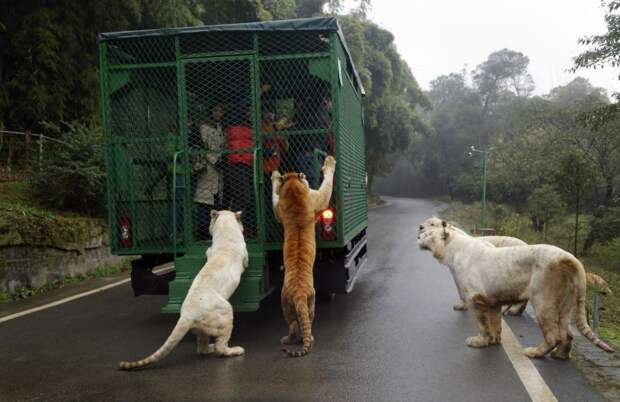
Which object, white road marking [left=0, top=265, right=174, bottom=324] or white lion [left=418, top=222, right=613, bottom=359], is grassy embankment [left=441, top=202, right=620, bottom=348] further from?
white road marking [left=0, top=265, right=174, bottom=324]

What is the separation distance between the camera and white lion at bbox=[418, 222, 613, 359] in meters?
4.73

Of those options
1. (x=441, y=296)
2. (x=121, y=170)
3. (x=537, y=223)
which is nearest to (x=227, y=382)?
(x=121, y=170)

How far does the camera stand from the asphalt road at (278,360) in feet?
14.3

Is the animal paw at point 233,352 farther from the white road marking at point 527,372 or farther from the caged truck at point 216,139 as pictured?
the white road marking at point 527,372

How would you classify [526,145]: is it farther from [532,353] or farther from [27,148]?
[532,353]

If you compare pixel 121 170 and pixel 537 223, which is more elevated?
pixel 121 170

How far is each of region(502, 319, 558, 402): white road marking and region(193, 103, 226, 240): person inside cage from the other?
363 cm

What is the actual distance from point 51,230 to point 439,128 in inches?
2490

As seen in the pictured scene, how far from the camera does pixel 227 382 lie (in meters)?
4.57

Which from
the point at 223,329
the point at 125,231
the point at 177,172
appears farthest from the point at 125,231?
the point at 223,329

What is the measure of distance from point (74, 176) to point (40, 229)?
2.28 meters

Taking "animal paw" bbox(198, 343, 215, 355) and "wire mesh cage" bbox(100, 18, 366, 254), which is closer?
"animal paw" bbox(198, 343, 215, 355)

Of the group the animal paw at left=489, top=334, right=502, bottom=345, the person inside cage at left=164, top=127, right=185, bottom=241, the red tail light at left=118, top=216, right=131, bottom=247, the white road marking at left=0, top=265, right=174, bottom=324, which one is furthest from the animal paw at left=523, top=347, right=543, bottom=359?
the white road marking at left=0, top=265, right=174, bottom=324

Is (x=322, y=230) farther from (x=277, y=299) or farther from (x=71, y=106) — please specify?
(x=71, y=106)
